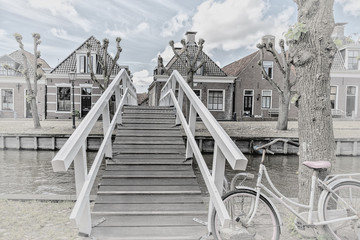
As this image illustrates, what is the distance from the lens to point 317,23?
2754 millimetres

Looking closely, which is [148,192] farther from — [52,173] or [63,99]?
[63,99]

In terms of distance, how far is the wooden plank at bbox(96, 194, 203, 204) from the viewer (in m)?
2.95

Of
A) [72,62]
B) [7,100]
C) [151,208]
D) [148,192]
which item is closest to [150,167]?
[148,192]

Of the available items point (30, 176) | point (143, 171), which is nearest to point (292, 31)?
point (143, 171)

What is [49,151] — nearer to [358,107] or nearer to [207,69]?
[207,69]

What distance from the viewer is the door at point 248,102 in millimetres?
21859

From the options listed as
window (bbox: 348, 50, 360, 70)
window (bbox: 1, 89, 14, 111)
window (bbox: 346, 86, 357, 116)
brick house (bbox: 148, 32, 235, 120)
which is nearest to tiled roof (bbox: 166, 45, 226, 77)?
brick house (bbox: 148, 32, 235, 120)

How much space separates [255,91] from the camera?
2184 centimetres

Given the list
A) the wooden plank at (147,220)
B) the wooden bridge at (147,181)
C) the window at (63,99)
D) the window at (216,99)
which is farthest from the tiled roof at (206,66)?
the wooden plank at (147,220)

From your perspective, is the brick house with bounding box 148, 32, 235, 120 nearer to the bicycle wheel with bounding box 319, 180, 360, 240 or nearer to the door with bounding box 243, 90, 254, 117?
the door with bounding box 243, 90, 254, 117

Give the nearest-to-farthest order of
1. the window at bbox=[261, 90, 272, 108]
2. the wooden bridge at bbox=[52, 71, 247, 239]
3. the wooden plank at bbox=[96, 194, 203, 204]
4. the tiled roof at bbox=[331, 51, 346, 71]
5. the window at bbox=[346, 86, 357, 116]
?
the wooden bridge at bbox=[52, 71, 247, 239] < the wooden plank at bbox=[96, 194, 203, 204] < the window at bbox=[261, 90, 272, 108] < the window at bbox=[346, 86, 357, 116] < the tiled roof at bbox=[331, 51, 346, 71]

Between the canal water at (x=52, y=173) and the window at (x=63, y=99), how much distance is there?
9688mm

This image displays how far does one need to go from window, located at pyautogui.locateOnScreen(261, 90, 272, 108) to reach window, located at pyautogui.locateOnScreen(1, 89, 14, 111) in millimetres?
19611

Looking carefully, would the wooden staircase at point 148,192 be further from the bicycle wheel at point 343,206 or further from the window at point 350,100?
the window at point 350,100
